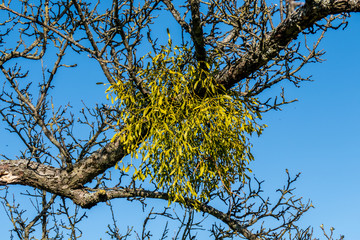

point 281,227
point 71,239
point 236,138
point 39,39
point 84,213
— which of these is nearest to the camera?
point 236,138

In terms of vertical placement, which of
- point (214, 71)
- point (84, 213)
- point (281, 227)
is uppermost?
point (214, 71)

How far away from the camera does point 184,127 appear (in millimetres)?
2982

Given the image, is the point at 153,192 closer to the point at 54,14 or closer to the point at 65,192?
the point at 65,192

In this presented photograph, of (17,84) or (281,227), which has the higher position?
(17,84)

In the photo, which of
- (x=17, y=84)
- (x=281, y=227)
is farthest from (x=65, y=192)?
(x=281, y=227)

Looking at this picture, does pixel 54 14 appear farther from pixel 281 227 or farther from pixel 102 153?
pixel 281 227

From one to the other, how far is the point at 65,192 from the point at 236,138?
1520 mm

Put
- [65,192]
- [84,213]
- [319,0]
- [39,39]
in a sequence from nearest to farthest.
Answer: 1. [319,0]
2. [65,192]
3. [84,213]
4. [39,39]

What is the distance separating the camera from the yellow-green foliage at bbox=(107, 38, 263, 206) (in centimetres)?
299

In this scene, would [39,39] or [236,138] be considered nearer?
[236,138]

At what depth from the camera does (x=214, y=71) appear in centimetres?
332

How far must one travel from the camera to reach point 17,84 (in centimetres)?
429

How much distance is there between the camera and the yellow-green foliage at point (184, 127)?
9.82 ft

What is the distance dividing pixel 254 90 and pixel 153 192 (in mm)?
1247
